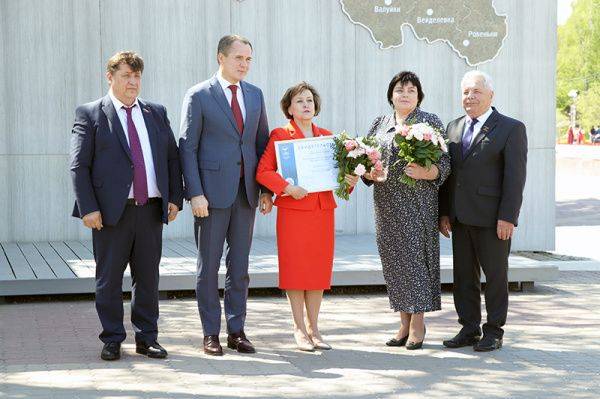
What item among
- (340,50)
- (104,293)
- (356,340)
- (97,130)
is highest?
(340,50)

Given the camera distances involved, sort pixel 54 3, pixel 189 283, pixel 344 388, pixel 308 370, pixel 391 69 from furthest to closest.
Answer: pixel 391 69
pixel 54 3
pixel 189 283
pixel 308 370
pixel 344 388

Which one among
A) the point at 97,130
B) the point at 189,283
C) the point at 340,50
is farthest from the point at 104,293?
the point at 340,50

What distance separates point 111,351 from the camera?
22.5ft

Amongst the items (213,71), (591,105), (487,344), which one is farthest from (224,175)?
(591,105)

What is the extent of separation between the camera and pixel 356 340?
7.70m

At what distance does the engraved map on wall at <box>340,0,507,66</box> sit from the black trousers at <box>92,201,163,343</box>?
6.65m

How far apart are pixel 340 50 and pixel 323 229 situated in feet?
19.9

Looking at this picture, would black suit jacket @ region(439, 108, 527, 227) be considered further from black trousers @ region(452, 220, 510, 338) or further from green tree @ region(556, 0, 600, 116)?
green tree @ region(556, 0, 600, 116)

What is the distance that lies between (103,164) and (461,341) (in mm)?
2824

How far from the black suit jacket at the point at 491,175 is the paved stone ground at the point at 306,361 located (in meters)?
1.00

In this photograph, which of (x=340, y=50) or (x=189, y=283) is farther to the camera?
(x=340, y=50)

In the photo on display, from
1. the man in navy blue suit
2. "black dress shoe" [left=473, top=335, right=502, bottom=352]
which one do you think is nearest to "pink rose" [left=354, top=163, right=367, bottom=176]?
the man in navy blue suit

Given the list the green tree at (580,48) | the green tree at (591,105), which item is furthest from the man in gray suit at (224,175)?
the green tree at (580,48)

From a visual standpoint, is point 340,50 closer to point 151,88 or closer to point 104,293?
point 151,88
